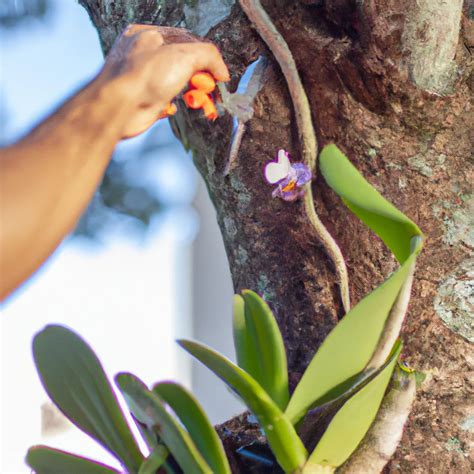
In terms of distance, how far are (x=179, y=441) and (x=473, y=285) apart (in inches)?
10.9

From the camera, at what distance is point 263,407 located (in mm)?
441

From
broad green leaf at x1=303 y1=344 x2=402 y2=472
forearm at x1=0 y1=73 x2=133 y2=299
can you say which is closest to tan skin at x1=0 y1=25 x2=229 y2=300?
forearm at x1=0 y1=73 x2=133 y2=299

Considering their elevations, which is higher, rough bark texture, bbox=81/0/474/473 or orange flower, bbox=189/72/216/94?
orange flower, bbox=189/72/216/94

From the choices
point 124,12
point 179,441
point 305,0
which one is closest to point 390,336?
point 179,441

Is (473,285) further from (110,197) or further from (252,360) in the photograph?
(110,197)

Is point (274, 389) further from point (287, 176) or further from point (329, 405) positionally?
point (287, 176)

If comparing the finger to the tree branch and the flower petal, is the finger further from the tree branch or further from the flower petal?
the tree branch

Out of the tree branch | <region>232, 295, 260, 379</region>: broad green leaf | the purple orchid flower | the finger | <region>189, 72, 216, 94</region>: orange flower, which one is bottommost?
the tree branch

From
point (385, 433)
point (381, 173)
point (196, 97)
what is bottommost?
point (385, 433)

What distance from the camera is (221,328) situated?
7.36ft

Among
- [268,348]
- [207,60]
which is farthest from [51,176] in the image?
[268,348]

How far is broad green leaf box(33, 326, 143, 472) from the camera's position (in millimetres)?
493

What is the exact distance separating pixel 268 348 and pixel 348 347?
0.08 meters

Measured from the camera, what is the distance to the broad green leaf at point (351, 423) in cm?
44
